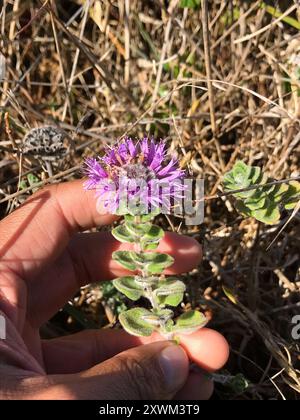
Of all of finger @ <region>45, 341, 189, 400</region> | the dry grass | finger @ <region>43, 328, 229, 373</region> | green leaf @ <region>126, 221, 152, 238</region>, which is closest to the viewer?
finger @ <region>45, 341, 189, 400</region>

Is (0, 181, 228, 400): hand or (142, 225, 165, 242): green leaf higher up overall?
(142, 225, 165, 242): green leaf

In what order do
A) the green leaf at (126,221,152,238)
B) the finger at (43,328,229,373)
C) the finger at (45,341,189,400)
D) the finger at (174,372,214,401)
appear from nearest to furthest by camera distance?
the finger at (45,341,189,400) → the green leaf at (126,221,152,238) → the finger at (174,372,214,401) → the finger at (43,328,229,373)

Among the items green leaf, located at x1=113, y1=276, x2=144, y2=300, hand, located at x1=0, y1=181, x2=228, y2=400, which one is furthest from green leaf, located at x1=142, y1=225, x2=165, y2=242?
hand, located at x1=0, y1=181, x2=228, y2=400

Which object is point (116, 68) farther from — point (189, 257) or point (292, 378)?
point (292, 378)

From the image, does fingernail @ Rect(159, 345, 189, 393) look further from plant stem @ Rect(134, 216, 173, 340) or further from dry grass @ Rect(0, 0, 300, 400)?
dry grass @ Rect(0, 0, 300, 400)

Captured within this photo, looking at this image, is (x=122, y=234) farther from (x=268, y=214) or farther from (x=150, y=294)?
(x=268, y=214)

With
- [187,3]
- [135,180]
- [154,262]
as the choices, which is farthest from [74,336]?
[187,3]
